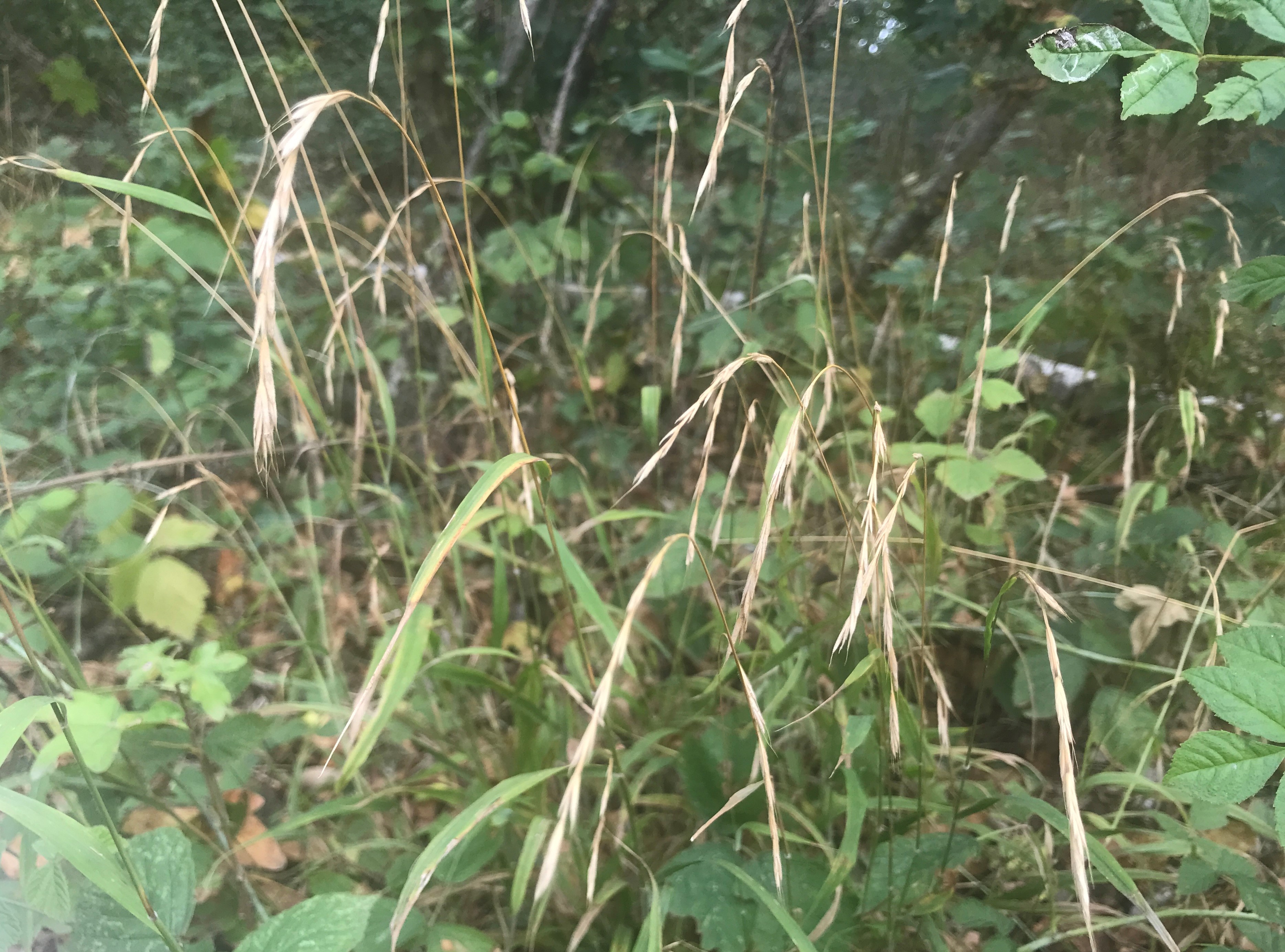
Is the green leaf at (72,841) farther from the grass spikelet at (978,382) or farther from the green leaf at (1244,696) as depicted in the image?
the grass spikelet at (978,382)

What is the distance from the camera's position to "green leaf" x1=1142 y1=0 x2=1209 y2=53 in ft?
1.39

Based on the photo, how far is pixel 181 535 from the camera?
34.9 inches

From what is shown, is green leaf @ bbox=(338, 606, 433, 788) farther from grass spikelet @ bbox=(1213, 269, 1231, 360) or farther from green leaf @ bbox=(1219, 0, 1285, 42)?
grass spikelet @ bbox=(1213, 269, 1231, 360)

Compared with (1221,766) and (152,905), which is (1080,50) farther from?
(152,905)

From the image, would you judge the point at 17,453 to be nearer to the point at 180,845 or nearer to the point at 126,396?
the point at 126,396

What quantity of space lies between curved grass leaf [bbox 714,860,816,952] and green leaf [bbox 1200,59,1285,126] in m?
0.64

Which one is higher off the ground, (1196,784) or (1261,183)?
(1261,183)

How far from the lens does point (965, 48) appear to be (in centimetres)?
98

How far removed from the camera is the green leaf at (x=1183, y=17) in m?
0.42

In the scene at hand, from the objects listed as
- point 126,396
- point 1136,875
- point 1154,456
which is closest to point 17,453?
point 126,396

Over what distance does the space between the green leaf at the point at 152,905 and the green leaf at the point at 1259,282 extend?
969 mm

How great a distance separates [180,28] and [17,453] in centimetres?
66

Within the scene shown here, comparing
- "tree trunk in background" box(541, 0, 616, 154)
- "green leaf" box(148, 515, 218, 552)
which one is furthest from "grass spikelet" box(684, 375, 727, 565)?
"tree trunk in background" box(541, 0, 616, 154)

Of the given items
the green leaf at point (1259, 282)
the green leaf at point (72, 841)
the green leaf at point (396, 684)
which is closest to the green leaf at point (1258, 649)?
the green leaf at point (1259, 282)
